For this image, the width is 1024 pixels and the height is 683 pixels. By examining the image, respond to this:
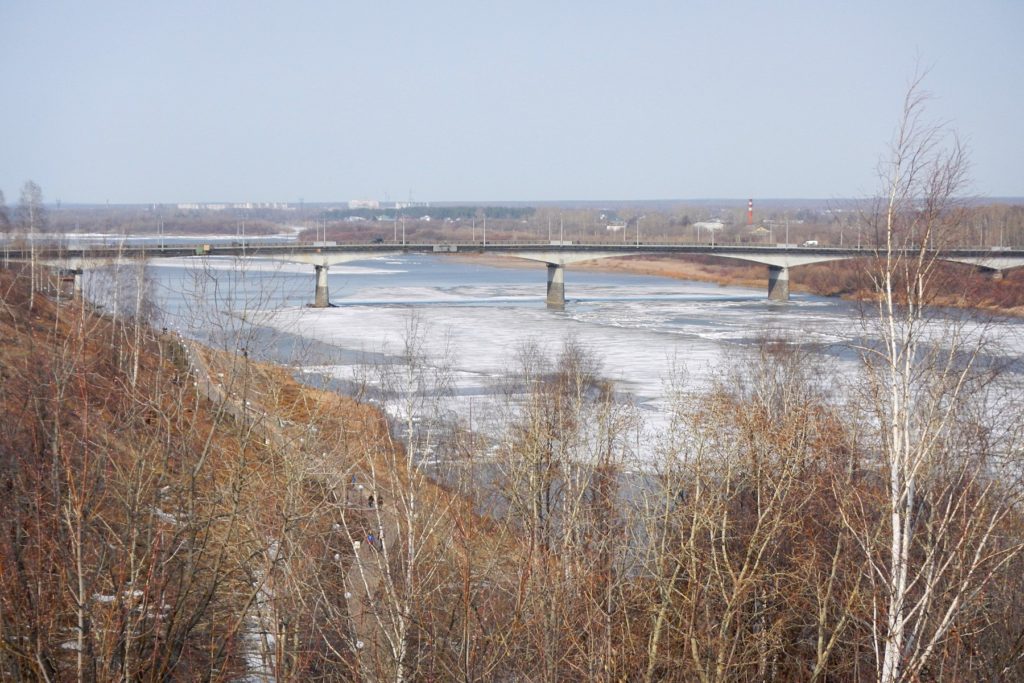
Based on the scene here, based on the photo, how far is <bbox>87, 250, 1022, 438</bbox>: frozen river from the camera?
24.9 metres

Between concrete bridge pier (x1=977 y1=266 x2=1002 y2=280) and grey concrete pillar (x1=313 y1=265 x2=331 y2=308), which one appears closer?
concrete bridge pier (x1=977 y1=266 x2=1002 y2=280)

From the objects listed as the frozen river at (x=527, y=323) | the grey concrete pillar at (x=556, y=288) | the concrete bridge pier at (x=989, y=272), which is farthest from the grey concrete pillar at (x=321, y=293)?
the concrete bridge pier at (x=989, y=272)

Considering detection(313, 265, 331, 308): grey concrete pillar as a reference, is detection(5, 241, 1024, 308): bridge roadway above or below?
above

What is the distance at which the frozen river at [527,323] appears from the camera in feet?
81.7

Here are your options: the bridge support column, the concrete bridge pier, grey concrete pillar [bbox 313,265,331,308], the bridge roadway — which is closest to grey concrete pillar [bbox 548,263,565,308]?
the bridge roadway

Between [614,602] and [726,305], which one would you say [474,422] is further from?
[726,305]

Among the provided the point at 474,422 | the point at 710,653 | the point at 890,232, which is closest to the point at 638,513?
the point at 710,653

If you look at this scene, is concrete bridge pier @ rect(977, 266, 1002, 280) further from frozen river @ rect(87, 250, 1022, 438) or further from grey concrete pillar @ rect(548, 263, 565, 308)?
grey concrete pillar @ rect(548, 263, 565, 308)

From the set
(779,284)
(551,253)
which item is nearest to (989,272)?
(779,284)

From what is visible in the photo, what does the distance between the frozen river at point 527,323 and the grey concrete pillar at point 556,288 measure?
0.82 m

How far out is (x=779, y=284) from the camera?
58344 mm

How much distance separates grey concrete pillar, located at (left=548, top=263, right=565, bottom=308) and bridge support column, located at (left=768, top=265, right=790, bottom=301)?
11612 millimetres

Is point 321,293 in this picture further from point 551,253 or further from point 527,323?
point 551,253

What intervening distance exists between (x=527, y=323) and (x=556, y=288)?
12.1 m
